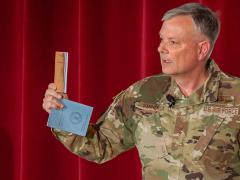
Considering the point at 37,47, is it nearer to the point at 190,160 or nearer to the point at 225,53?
the point at 225,53

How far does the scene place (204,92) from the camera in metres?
1.68

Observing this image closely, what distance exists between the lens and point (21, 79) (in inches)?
91.2

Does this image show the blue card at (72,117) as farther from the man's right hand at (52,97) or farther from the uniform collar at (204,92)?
the uniform collar at (204,92)

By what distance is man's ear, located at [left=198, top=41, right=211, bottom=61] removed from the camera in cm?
169

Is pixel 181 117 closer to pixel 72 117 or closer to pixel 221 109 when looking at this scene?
pixel 221 109

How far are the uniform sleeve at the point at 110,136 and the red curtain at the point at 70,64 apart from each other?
0.43 m

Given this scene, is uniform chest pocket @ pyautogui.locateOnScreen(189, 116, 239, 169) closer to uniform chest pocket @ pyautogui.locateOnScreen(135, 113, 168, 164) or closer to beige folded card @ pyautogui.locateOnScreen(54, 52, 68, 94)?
uniform chest pocket @ pyautogui.locateOnScreen(135, 113, 168, 164)

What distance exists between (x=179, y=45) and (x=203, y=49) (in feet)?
0.31

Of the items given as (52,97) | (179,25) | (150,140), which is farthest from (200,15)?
(52,97)

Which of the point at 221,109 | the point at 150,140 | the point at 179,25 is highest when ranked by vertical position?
the point at 179,25

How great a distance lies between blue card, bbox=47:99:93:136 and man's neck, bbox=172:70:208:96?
A: 0.34m

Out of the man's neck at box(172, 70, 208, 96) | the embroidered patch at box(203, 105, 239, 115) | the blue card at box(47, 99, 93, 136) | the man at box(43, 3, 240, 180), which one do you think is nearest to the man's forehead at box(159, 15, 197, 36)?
the man at box(43, 3, 240, 180)

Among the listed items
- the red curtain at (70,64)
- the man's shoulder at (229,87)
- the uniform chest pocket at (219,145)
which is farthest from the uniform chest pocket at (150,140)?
the red curtain at (70,64)

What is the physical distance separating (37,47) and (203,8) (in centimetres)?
89
